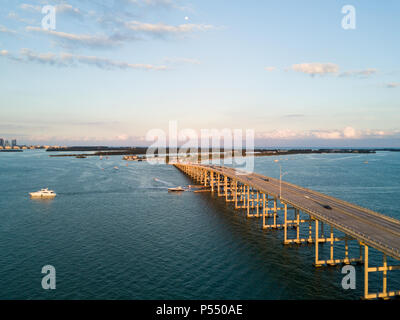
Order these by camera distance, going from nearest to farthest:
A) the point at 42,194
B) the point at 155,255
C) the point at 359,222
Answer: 1. the point at 359,222
2. the point at 155,255
3. the point at 42,194

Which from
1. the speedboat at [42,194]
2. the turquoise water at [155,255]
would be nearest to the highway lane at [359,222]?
the turquoise water at [155,255]

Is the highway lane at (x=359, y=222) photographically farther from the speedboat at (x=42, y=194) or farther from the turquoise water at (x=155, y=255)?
the speedboat at (x=42, y=194)

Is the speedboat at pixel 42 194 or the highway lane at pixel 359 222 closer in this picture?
the highway lane at pixel 359 222

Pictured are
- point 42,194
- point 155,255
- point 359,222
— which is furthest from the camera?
point 42,194

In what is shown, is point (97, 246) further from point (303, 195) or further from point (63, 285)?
point (303, 195)

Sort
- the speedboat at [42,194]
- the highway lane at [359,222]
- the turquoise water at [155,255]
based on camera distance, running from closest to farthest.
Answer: the highway lane at [359,222], the turquoise water at [155,255], the speedboat at [42,194]

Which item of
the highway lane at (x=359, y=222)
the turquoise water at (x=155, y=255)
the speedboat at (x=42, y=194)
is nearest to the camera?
the highway lane at (x=359, y=222)

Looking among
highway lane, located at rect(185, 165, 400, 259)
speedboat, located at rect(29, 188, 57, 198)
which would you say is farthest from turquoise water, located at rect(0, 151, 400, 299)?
speedboat, located at rect(29, 188, 57, 198)

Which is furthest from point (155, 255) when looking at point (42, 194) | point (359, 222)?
point (42, 194)

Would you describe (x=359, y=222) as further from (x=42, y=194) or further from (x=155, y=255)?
(x=42, y=194)
